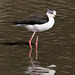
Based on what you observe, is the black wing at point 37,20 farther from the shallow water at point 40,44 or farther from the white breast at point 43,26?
the shallow water at point 40,44

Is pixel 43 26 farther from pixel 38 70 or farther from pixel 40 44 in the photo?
pixel 38 70

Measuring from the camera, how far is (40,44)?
51.3 ft

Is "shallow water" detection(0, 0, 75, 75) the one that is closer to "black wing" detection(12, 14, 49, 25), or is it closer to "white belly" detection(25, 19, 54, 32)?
"white belly" detection(25, 19, 54, 32)

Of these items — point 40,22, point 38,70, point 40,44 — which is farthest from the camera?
point 40,44

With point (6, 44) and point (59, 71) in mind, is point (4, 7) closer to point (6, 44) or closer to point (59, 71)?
point (6, 44)

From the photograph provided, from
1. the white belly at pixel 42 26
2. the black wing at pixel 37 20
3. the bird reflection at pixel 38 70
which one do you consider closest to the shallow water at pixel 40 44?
the bird reflection at pixel 38 70

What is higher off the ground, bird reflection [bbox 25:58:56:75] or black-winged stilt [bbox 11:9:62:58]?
black-winged stilt [bbox 11:9:62:58]

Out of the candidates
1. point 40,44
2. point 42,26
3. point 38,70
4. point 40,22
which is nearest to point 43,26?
point 42,26

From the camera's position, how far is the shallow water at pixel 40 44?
494 inches

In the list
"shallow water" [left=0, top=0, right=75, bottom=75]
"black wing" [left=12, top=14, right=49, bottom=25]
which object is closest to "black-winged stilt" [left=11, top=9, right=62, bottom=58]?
"black wing" [left=12, top=14, right=49, bottom=25]

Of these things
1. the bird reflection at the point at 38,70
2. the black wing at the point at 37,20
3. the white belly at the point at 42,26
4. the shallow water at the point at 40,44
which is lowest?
the bird reflection at the point at 38,70

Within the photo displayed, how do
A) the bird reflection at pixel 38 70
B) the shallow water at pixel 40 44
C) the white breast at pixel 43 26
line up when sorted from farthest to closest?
the white breast at pixel 43 26, the shallow water at pixel 40 44, the bird reflection at pixel 38 70

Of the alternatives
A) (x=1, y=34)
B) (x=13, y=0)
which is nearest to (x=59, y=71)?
(x=1, y=34)

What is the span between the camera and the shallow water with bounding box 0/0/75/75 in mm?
12555
